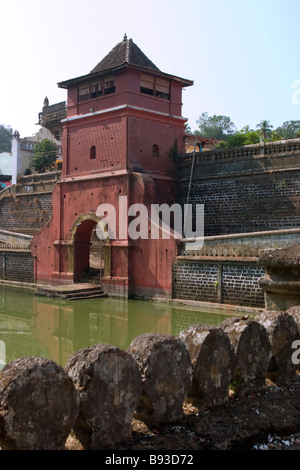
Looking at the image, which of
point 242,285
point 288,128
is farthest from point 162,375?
point 288,128

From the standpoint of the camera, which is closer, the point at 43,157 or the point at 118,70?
the point at 118,70

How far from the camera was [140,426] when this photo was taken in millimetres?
3008

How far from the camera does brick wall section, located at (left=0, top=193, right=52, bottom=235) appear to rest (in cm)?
2205

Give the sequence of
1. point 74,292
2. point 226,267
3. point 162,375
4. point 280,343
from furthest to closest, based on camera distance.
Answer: point 74,292 < point 226,267 < point 280,343 < point 162,375

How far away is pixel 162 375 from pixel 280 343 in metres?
1.26

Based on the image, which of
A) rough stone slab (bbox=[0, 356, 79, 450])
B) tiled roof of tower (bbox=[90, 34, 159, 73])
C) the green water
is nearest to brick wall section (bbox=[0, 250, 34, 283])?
the green water

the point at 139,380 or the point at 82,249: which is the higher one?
the point at 82,249

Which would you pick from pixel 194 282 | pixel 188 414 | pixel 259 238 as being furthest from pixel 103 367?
pixel 194 282

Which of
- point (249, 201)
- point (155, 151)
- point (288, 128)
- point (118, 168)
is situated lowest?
point (249, 201)

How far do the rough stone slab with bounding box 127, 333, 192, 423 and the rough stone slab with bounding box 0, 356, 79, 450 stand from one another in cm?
54

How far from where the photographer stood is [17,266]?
19500mm

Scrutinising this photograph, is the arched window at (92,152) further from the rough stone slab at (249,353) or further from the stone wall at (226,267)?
the rough stone slab at (249,353)

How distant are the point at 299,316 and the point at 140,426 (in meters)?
1.94

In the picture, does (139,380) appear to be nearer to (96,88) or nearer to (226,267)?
(226,267)
